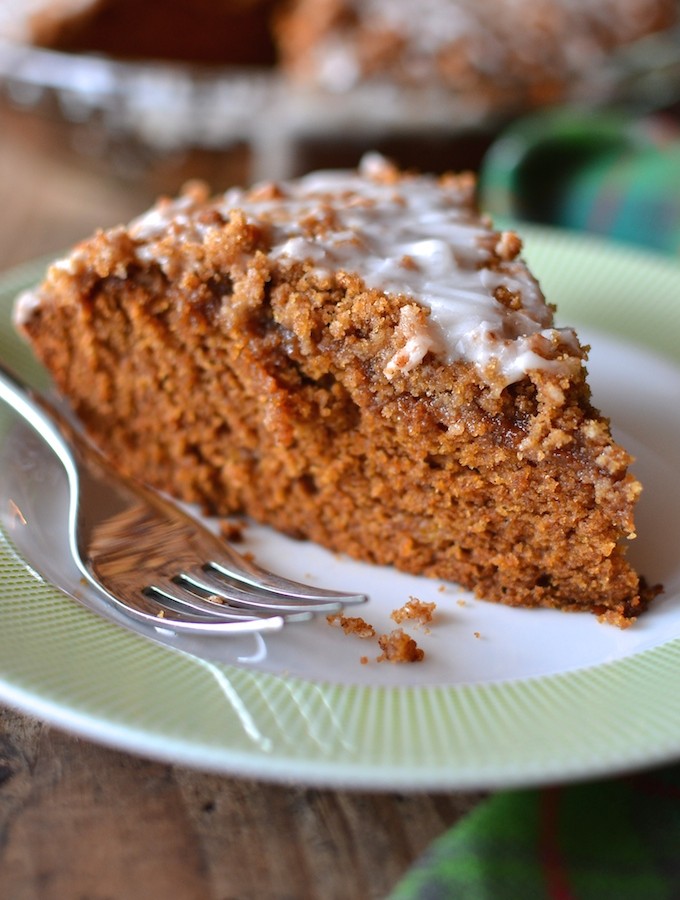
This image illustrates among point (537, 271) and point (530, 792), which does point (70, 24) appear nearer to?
point (537, 271)

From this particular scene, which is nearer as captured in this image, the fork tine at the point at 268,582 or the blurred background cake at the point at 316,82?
the fork tine at the point at 268,582

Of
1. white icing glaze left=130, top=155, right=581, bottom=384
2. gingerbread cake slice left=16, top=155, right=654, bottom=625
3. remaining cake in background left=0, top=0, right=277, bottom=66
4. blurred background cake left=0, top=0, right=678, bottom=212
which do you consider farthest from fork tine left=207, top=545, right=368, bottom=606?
remaining cake in background left=0, top=0, right=277, bottom=66

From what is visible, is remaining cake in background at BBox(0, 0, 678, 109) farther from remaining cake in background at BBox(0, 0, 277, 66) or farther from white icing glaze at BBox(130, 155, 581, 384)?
white icing glaze at BBox(130, 155, 581, 384)

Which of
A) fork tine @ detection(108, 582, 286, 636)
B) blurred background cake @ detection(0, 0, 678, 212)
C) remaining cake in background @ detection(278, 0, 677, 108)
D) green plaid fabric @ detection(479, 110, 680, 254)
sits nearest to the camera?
fork tine @ detection(108, 582, 286, 636)

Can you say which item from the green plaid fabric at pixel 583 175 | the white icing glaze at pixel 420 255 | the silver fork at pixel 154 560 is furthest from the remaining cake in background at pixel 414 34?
the silver fork at pixel 154 560

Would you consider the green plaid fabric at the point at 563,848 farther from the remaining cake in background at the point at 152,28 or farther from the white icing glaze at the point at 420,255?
the remaining cake in background at the point at 152,28

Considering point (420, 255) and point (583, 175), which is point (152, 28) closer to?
point (583, 175)

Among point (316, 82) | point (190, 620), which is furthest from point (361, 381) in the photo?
point (316, 82)
